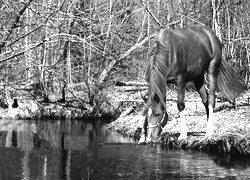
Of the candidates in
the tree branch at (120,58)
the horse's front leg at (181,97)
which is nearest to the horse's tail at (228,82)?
the horse's front leg at (181,97)

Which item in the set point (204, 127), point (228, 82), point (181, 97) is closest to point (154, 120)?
point (181, 97)

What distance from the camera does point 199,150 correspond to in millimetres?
11117

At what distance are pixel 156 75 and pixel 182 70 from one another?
3.62 ft

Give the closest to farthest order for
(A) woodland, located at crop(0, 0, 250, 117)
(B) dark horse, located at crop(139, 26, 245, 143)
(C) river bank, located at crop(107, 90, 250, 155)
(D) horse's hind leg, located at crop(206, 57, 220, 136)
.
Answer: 1. (B) dark horse, located at crop(139, 26, 245, 143)
2. (C) river bank, located at crop(107, 90, 250, 155)
3. (D) horse's hind leg, located at crop(206, 57, 220, 136)
4. (A) woodland, located at crop(0, 0, 250, 117)

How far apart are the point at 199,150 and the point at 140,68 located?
13.2 metres

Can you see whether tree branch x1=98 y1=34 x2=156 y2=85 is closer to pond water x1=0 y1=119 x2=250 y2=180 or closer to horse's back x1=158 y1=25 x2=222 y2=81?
pond water x1=0 y1=119 x2=250 y2=180

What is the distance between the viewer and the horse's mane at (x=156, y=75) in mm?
9508

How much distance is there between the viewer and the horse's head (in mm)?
9375

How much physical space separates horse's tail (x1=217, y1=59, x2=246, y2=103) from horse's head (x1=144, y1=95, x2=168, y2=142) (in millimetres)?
3359

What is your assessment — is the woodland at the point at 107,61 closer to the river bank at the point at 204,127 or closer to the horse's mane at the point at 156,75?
the river bank at the point at 204,127

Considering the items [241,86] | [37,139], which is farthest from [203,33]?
[37,139]

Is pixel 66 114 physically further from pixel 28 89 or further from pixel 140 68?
pixel 140 68

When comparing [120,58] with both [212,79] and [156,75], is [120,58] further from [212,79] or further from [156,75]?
[156,75]

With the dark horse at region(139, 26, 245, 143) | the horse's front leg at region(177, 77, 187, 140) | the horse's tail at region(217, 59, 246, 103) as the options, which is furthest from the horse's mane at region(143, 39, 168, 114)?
the horse's tail at region(217, 59, 246, 103)
